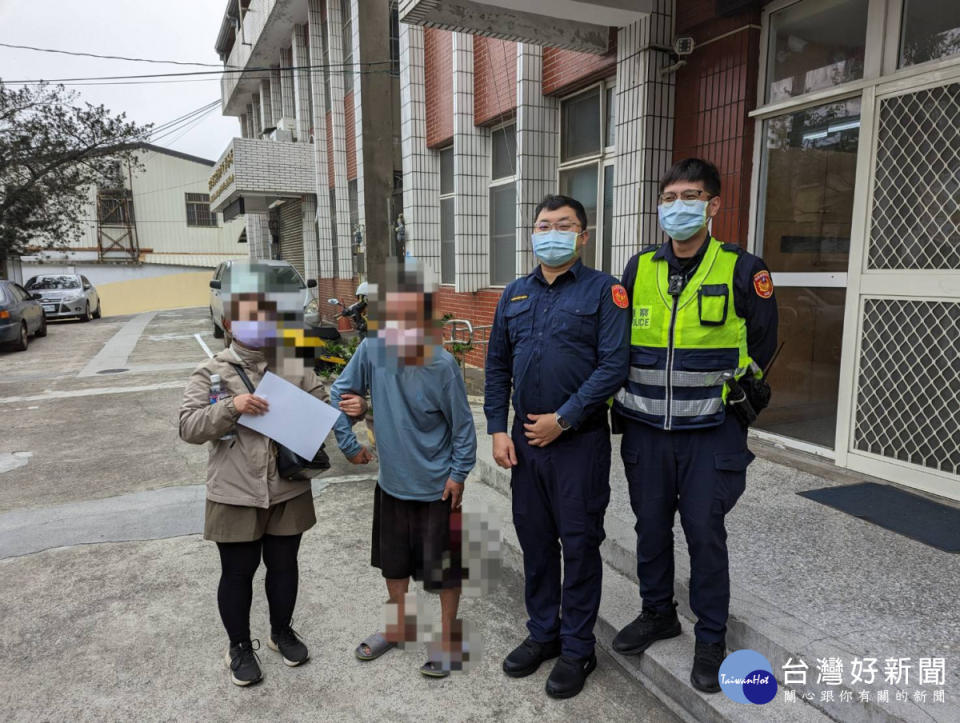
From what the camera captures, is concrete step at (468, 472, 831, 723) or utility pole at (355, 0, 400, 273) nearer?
concrete step at (468, 472, 831, 723)

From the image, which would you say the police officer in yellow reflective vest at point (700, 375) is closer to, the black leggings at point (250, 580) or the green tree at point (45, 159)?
the black leggings at point (250, 580)

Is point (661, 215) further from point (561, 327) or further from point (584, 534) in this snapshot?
point (584, 534)

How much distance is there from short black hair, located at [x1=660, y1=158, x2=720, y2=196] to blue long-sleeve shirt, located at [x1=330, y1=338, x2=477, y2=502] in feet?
3.78

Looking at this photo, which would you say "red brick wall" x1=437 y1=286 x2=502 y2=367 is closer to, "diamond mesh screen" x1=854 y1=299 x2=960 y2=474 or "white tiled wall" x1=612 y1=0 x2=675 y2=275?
"white tiled wall" x1=612 y1=0 x2=675 y2=275

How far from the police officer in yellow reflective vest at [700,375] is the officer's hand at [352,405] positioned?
1.12m

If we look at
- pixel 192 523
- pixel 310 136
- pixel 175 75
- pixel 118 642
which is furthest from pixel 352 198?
pixel 118 642

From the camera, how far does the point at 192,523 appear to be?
431cm

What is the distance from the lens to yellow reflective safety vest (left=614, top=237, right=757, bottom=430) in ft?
7.64

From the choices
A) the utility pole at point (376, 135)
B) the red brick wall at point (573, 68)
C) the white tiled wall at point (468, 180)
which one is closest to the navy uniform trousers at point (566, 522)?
the utility pole at point (376, 135)

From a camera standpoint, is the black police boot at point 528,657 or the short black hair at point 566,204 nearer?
the short black hair at point 566,204

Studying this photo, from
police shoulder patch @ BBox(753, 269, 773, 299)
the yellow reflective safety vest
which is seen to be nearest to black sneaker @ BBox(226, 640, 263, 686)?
the yellow reflective safety vest

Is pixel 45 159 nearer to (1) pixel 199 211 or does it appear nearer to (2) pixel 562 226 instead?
(1) pixel 199 211

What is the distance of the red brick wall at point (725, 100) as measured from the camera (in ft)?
15.6

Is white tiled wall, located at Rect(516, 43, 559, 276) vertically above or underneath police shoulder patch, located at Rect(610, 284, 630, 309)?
above
